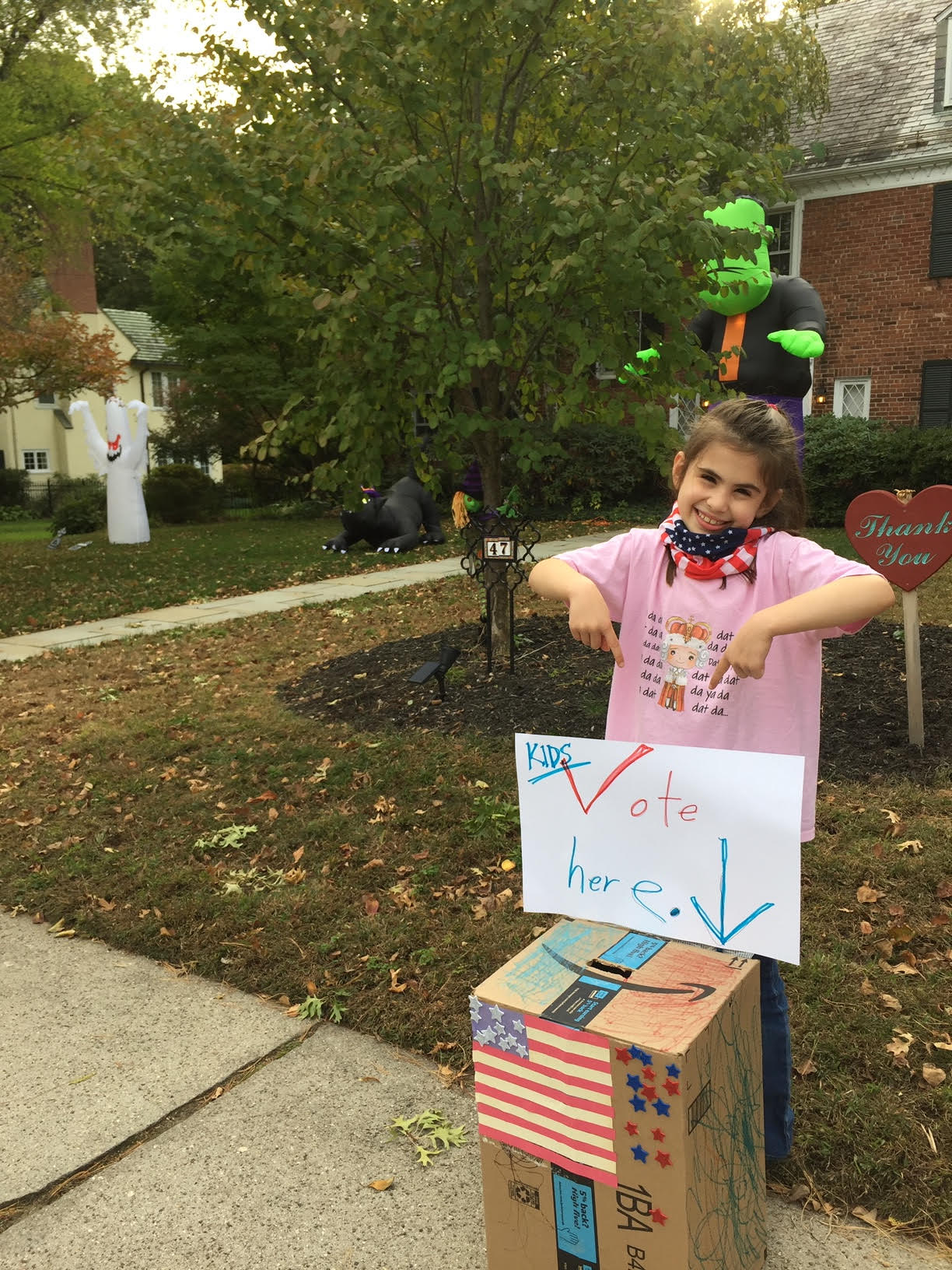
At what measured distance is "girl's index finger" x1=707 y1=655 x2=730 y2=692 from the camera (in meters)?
1.93

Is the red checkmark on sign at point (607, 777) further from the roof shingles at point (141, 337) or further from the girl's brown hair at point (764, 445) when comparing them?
the roof shingles at point (141, 337)

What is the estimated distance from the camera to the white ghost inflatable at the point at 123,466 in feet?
55.0

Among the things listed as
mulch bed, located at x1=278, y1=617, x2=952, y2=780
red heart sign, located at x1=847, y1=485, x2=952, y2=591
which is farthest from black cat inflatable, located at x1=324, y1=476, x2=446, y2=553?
red heart sign, located at x1=847, y1=485, x2=952, y2=591

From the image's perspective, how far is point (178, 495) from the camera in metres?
21.0

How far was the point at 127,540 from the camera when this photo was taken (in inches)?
667

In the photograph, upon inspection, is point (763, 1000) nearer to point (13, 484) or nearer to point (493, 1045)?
point (493, 1045)

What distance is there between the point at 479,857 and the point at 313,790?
1102 millimetres

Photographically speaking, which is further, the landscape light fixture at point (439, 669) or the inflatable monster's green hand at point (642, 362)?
the inflatable monster's green hand at point (642, 362)

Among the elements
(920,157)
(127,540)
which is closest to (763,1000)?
(127,540)

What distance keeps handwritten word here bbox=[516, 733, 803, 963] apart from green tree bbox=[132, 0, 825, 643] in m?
3.31

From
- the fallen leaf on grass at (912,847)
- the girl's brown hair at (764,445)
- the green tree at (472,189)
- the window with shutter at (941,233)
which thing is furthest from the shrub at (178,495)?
the girl's brown hair at (764,445)

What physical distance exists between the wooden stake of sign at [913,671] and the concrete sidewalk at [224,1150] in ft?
9.15

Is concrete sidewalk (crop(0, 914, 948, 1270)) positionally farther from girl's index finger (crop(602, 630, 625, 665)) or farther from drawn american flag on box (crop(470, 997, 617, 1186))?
girl's index finger (crop(602, 630, 625, 665))

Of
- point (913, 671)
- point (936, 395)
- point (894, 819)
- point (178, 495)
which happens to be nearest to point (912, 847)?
point (894, 819)
